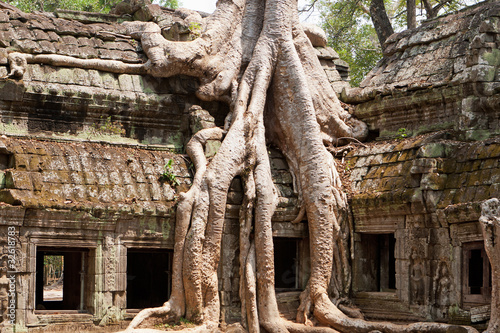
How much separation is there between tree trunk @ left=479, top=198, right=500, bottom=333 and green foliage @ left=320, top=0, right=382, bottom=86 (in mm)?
11177

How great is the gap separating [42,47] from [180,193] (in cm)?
299

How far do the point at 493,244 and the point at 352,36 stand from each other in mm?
13971

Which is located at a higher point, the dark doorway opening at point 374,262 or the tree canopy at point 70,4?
the tree canopy at point 70,4

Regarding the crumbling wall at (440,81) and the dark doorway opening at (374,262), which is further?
the dark doorway opening at (374,262)

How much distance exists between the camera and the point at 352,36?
23.6 m

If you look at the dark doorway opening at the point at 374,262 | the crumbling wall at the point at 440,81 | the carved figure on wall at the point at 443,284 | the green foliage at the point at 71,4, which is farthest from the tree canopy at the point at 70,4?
the carved figure on wall at the point at 443,284

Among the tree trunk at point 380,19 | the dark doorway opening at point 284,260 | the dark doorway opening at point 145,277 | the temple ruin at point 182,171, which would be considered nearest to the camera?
the temple ruin at point 182,171

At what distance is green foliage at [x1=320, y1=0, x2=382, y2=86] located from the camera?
21.9 metres

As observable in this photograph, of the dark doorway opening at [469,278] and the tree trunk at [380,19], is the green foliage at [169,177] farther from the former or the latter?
the tree trunk at [380,19]

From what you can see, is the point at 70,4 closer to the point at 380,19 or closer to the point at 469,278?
the point at 380,19

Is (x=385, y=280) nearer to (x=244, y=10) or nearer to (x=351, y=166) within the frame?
(x=351, y=166)

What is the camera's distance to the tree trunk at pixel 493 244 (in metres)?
10.3

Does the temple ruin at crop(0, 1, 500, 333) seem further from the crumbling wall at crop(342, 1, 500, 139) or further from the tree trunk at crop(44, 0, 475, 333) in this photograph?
the tree trunk at crop(44, 0, 475, 333)

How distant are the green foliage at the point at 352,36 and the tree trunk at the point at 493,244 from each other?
11.2 meters
